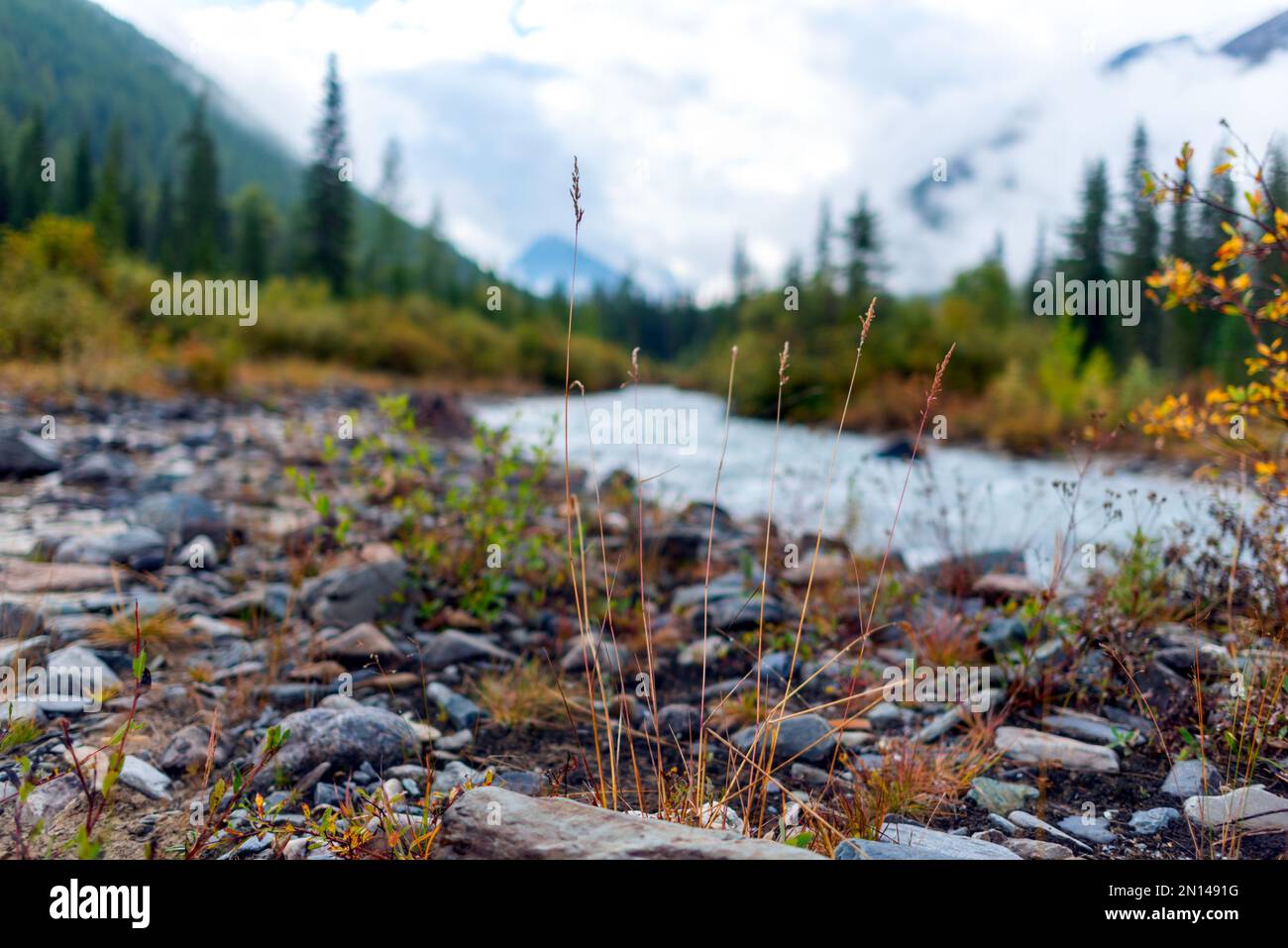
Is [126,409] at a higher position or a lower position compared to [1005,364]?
lower

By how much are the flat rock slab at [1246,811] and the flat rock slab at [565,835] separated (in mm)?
1377

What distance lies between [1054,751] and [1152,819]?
0.44 m

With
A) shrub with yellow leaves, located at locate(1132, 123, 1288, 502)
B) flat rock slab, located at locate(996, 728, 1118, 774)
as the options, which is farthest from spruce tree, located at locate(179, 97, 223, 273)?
flat rock slab, located at locate(996, 728, 1118, 774)

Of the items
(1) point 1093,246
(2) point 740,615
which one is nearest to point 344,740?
(2) point 740,615

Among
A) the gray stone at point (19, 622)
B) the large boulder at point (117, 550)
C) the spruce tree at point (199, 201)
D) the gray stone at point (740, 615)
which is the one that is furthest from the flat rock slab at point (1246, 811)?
the spruce tree at point (199, 201)

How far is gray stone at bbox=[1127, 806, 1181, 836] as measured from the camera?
2070 millimetres

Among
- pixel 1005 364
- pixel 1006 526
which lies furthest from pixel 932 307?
pixel 1006 526

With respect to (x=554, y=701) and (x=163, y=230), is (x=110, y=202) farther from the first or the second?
(x=554, y=701)

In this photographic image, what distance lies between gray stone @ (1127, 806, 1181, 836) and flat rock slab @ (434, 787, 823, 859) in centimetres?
129

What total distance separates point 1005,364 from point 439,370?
64.4 ft

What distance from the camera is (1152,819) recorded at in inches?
83.1

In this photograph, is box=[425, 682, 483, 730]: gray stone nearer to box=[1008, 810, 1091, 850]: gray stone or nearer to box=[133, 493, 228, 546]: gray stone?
box=[1008, 810, 1091, 850]: gray stone

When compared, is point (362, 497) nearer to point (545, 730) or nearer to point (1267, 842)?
point (545, 730)
